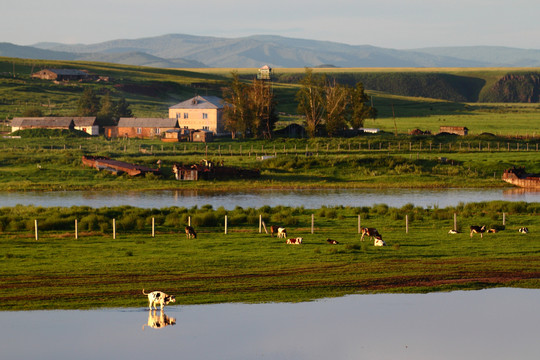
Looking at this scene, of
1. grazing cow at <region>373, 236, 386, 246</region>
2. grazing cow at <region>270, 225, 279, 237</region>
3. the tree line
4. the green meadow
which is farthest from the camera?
the tree line

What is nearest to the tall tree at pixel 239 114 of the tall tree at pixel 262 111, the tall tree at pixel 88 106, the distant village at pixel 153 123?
the tall tree at pixel 262 111

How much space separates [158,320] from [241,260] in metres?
8.23

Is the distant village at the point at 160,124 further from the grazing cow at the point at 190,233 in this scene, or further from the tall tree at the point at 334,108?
the grazing cow at the point at 190,233

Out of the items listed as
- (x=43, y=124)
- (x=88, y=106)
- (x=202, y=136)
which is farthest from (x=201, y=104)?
(x=88, y=106)

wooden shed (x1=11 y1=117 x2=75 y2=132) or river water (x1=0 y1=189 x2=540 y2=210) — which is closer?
river water (x1=0 y1=189 x2=540 y2=210)

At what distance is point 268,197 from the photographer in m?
60.1

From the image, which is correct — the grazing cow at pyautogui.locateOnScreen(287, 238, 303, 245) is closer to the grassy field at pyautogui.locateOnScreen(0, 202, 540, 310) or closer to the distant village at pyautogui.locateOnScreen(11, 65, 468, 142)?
the grassy field at pyautogui.locateOnScreen(0, 202, 540, 310)

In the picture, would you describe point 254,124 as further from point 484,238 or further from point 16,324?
point 16,324

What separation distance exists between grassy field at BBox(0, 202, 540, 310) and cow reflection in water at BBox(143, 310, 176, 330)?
1203 mm

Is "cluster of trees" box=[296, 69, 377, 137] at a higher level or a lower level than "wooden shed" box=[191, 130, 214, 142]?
higher

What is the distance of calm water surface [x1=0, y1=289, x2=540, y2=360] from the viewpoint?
1945cm

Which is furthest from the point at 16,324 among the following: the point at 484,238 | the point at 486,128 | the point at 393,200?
the point at 486,128

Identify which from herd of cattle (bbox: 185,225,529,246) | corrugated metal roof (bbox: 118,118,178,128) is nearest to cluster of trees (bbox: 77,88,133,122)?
corrugated metal roof (bbox: 118,118,178,128)

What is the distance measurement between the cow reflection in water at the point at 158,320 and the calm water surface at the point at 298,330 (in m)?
0.11
